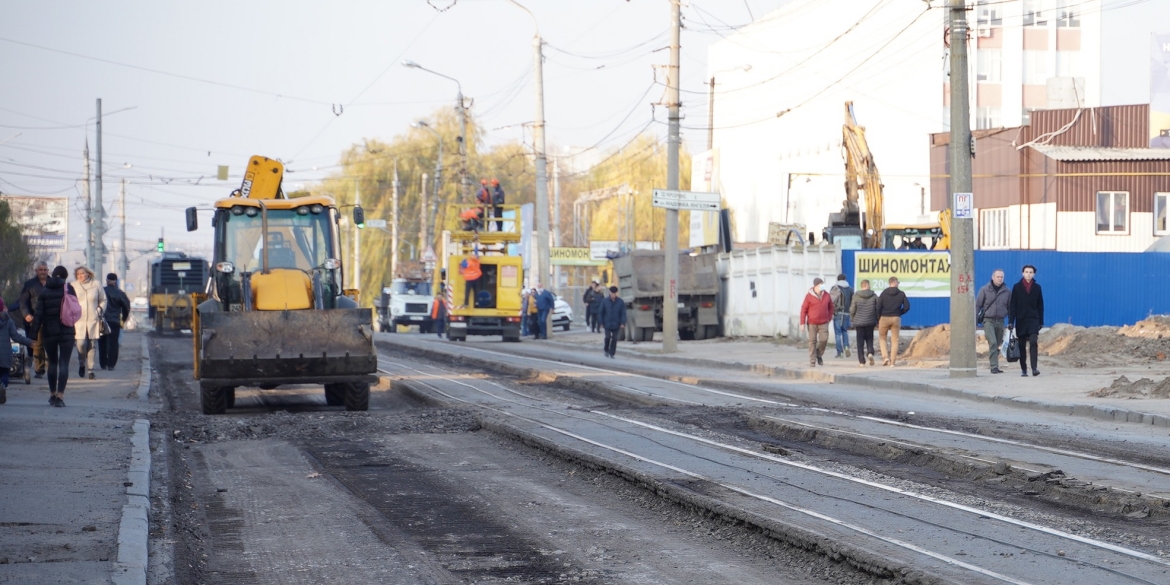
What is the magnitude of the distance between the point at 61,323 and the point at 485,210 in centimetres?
2470

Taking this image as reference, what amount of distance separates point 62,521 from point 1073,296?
102 feet

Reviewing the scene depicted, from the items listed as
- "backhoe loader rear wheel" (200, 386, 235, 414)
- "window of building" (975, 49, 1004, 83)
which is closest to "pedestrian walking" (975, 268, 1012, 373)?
"backhoe loader rear wheel" (200, 386, 235, 414)

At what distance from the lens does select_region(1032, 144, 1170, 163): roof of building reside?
45406 mm

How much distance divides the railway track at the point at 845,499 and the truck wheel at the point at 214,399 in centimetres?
343

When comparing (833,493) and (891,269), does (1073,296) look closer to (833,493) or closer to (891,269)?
(891,269)

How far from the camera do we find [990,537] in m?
7.65

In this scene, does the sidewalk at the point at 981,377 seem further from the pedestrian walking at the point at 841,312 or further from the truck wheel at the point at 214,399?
the truck wheel at the point at 214,399

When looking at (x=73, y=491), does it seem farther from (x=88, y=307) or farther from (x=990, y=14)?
(x=990, y=14)

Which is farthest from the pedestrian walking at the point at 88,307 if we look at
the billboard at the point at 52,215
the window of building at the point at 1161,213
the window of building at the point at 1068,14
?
the billboard at the point at 52,215

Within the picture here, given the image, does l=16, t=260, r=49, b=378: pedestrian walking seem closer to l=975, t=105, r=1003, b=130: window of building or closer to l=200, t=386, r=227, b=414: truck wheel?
l=200, t=386, r=227, b=414: truck wheel

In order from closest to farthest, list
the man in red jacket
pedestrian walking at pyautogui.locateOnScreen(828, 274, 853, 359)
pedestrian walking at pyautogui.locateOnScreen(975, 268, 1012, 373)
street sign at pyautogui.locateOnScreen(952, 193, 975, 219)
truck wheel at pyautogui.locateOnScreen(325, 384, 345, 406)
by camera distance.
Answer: truck wheel at pyautogui.locateOnScreen(325, 384, 345, 406)
street sign at pyautogui.locateOnScreen(952, 193, 975, 219)
pedestrian walking at pyautogui.locateOnScreen(975, 268, 1012, 373)
the man in red jacket
pedestrian walking at pyautogui.locateOnScreen(828, 274, 853, 359)

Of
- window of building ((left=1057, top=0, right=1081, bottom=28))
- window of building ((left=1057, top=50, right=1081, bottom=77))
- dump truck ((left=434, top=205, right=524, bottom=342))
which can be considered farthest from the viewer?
window of building ((left=1057, top=50, right=1081, bottom=77))

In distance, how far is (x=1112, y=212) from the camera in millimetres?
46125

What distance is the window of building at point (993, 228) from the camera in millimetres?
48438
